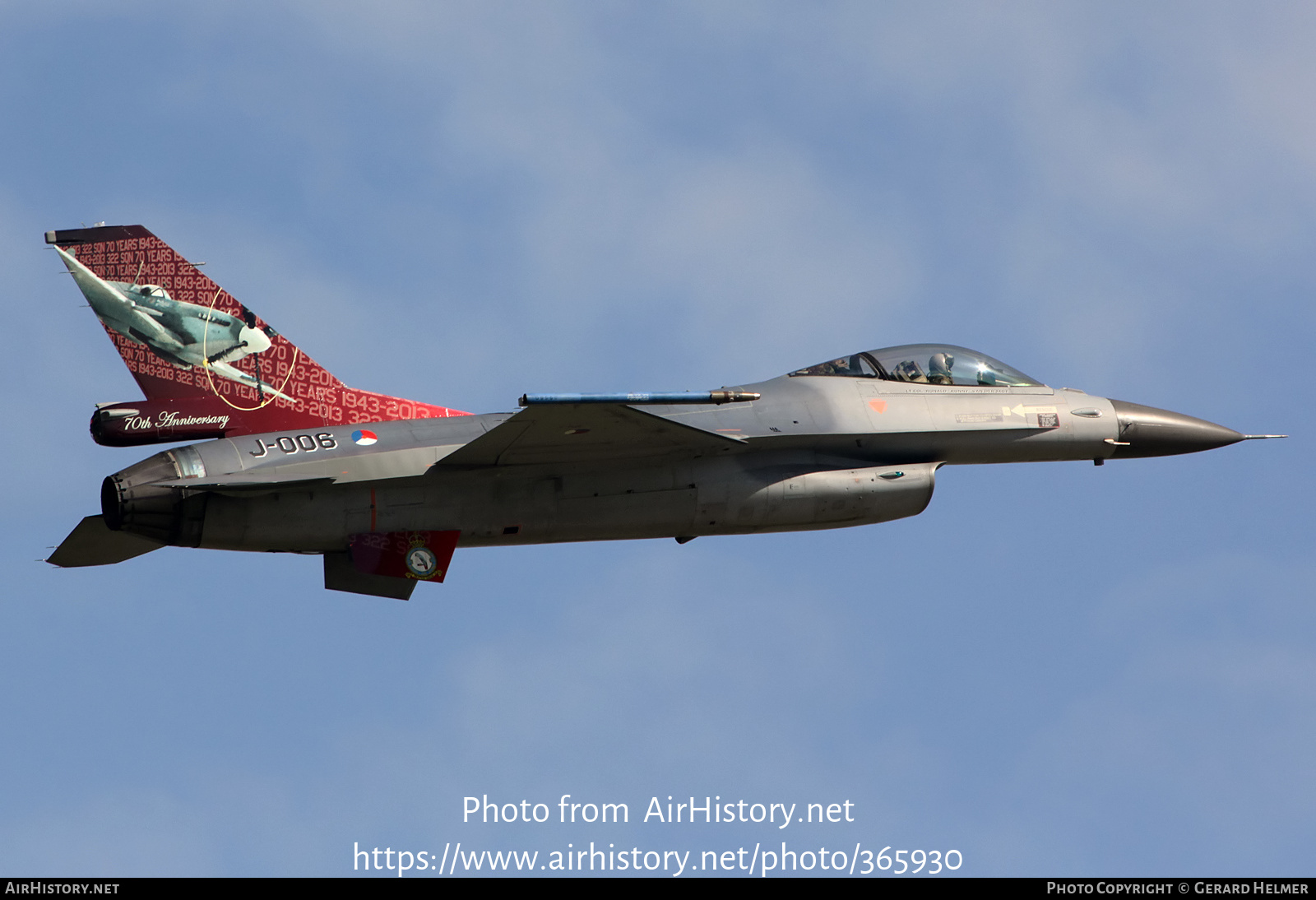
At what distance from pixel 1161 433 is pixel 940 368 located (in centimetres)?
319

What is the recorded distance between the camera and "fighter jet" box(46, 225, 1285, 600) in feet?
65.9

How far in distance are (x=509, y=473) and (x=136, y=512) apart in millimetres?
4156

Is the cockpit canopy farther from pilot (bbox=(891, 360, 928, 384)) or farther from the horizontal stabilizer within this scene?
the horizontal stabilizer

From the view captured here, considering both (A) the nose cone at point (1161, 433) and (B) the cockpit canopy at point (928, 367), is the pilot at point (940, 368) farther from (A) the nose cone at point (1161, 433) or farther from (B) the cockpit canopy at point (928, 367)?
(A) the nose cone at point (1161, 433)

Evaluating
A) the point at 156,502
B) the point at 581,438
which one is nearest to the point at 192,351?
the point at 156,502

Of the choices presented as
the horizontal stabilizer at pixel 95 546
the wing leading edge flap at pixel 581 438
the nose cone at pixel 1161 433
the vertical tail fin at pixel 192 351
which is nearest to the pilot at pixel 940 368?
the nose cone at pixel 1161 433

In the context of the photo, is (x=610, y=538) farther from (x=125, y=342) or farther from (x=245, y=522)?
(x=125, y=342)

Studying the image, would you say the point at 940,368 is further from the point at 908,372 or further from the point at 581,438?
the point at 581,438

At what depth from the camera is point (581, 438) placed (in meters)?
20.1

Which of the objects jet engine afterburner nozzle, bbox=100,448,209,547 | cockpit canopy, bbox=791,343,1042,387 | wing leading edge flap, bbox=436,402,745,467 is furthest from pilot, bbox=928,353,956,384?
jet engine afterburner nozzle, bbox=100,448,209,547

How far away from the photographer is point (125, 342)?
21078 millimetres

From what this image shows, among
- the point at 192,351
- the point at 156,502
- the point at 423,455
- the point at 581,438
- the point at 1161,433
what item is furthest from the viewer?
the point at 1161,433
